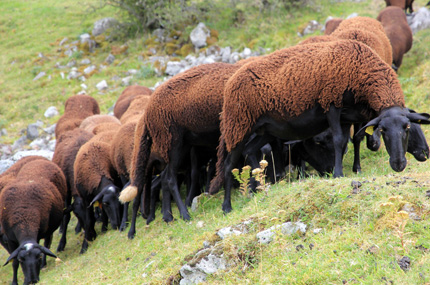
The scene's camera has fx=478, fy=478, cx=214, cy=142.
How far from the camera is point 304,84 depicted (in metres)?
6.78

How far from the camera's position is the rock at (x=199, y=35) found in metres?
21.8

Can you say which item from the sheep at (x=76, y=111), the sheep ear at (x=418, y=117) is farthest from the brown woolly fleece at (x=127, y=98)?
the sheep ear at (x=418, y=117)

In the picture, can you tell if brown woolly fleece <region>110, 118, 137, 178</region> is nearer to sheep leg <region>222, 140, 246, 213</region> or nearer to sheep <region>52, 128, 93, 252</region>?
sheep <region>52, 128, 93, 252</region>

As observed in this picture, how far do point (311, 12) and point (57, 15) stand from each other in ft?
56.0

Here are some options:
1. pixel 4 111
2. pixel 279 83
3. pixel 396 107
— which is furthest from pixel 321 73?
pixel 4 111

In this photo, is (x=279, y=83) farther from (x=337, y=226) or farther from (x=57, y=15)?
(x=57, y=15)

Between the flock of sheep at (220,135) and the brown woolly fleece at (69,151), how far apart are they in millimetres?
38

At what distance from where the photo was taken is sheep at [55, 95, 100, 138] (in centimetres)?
1527

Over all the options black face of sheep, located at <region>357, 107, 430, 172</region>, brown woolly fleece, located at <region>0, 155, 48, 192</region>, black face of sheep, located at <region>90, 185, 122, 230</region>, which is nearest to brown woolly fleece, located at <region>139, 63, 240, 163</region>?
black face of sheep, located at <region>90, 185, 122, 230</region>

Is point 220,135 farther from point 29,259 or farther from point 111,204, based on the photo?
point 29,259

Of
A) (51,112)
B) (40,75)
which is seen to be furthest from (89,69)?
(51,112)

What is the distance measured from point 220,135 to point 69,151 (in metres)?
5.55

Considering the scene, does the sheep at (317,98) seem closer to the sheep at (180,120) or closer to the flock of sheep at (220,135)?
the flock of sheep at (220,135)

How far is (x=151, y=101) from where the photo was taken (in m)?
8.74
